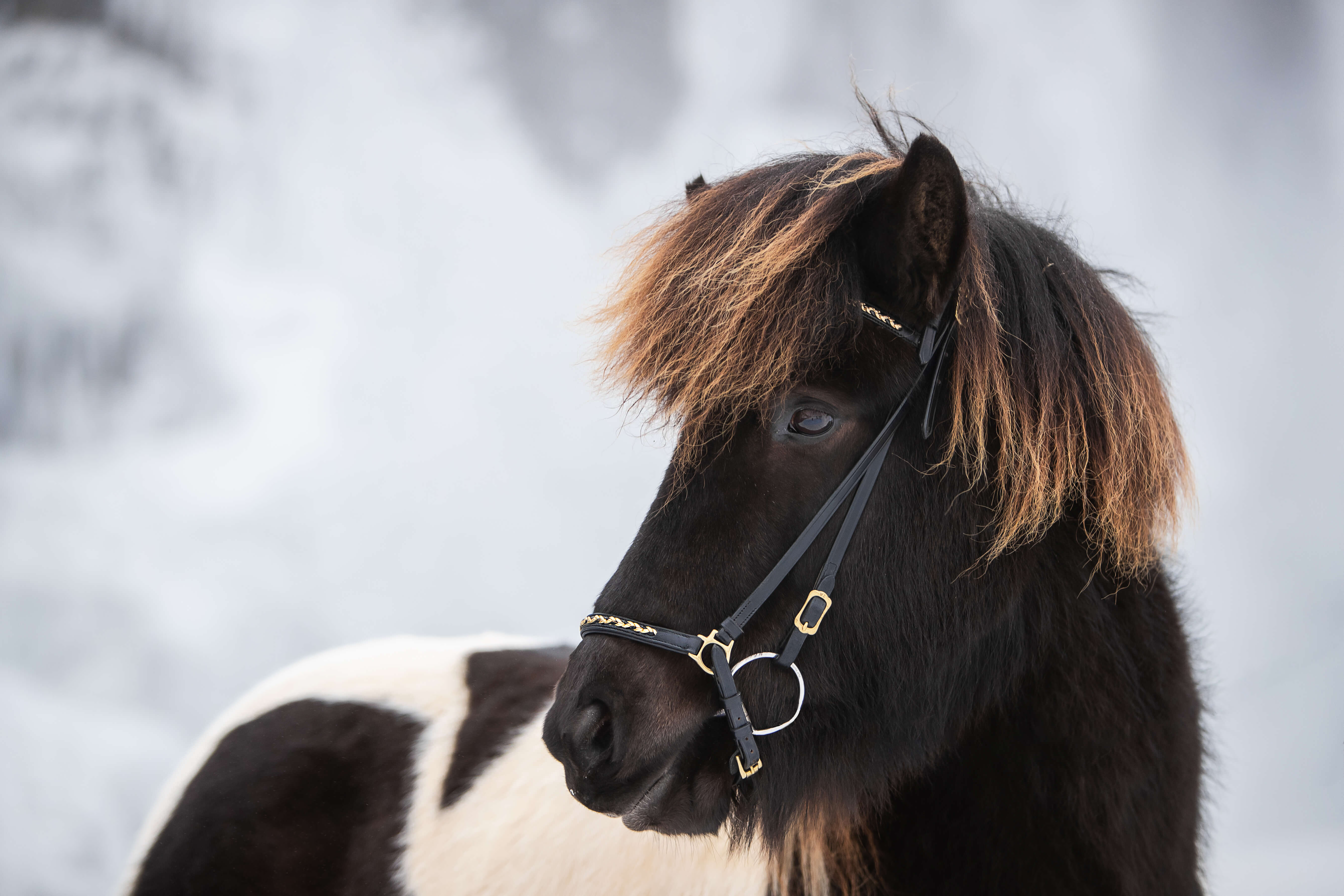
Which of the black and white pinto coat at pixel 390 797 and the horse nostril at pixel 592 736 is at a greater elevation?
the horse nostril at pixel 592 736

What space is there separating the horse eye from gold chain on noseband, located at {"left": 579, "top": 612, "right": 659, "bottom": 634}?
34 centimetres

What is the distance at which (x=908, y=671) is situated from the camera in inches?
43.8

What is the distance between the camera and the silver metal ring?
3.43ft

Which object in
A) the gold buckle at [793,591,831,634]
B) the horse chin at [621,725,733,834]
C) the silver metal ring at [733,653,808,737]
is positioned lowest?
the horse chin at [621,725,733,834]

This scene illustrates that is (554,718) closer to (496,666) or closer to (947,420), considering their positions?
(947,420)

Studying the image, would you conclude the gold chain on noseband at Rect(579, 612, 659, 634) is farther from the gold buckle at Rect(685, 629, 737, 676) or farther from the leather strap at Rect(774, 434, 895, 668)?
the leather strap at Rect(774, 434, 895, 668)

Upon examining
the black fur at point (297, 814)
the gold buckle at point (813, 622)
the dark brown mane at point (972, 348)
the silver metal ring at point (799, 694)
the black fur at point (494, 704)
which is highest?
the dark brown mane at point (972, 348)

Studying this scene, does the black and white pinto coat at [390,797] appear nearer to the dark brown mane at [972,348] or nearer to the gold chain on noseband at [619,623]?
the gold chain on noseband at [619,623]

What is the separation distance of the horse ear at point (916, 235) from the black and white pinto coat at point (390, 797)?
3.27ft

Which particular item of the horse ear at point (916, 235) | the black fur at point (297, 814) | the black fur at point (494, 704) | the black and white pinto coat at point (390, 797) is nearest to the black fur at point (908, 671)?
the horse ear at point (916, 235)

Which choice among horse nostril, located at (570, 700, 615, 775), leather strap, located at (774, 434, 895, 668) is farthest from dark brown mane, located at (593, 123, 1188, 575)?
horse nostril, located at (570, 700, 615, 775)

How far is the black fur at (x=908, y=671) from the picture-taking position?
103 cm

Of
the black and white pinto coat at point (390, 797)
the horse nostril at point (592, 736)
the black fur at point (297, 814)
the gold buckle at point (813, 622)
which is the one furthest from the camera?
the black fur at point (297, 814)

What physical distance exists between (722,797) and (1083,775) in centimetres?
52
